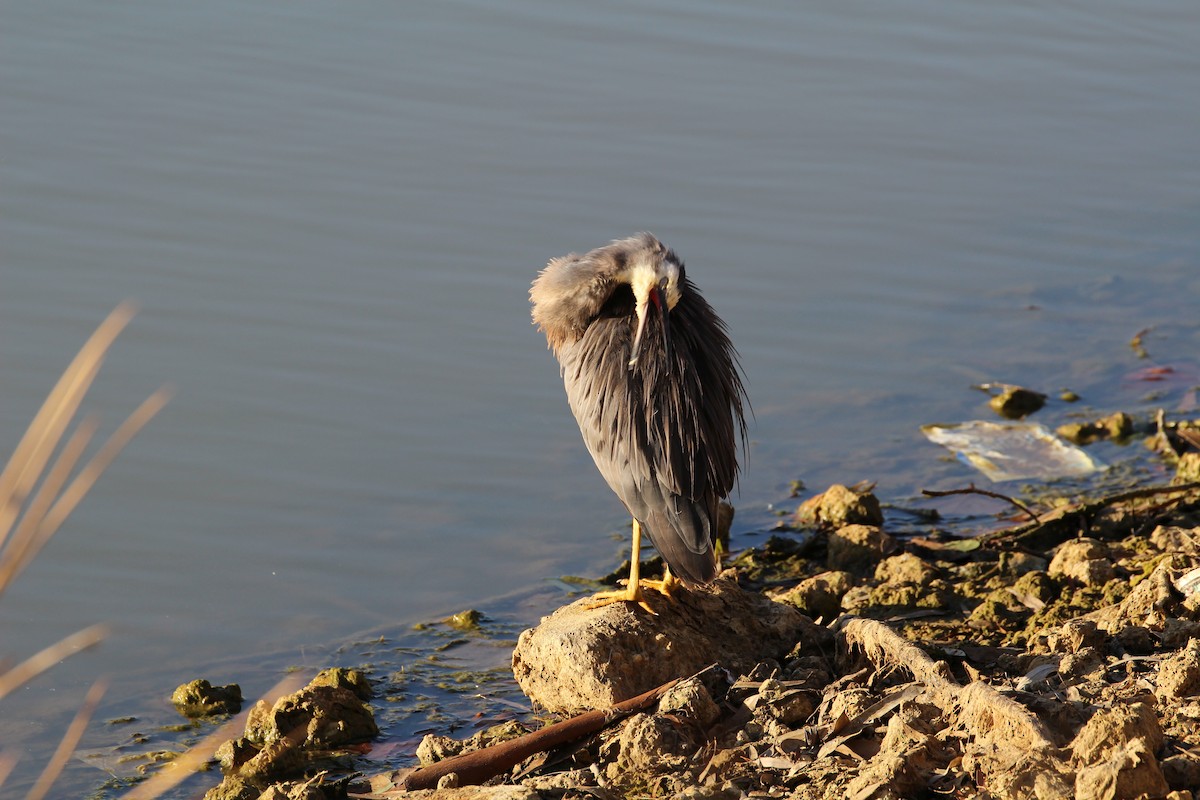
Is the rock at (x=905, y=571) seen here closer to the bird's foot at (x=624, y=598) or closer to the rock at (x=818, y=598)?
the rock at (x=818, y=598)

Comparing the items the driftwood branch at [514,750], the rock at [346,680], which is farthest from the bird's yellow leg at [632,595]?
the rock at [346,680]

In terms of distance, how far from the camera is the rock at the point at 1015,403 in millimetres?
8312

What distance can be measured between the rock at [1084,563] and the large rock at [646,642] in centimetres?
133

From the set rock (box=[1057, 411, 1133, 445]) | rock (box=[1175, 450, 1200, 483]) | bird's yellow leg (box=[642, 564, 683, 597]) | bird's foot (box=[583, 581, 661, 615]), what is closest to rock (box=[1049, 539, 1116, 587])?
rock (box=[1175, 450, 1200, 483])

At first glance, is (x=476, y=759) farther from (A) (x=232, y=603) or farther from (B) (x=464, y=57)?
(B) (x=464, y=57)

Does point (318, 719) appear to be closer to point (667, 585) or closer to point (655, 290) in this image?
point (667, 585)

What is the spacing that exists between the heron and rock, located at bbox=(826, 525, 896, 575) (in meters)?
1.39

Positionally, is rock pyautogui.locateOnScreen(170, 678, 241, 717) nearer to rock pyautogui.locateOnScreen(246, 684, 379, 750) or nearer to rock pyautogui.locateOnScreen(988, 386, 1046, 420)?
rock pyautogui.locateOnScreen(246, 684, 379, 750)

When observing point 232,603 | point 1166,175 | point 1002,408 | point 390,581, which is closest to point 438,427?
point 390,581

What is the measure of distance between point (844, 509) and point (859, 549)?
42cm

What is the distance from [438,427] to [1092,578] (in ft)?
11.9

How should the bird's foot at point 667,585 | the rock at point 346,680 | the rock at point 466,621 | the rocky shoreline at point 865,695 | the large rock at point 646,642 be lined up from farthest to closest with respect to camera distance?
the rock at point 466,621, the rock at point 346,680, the bird's foot at point 667,585, the large rock at point 646,642, the rocky shoreline at point 865,695

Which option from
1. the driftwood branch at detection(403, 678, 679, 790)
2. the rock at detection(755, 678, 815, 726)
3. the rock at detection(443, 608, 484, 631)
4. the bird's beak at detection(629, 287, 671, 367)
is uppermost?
the bird's beak at detection(629, 287, 671, 367)

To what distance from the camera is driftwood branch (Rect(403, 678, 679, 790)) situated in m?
4.27
